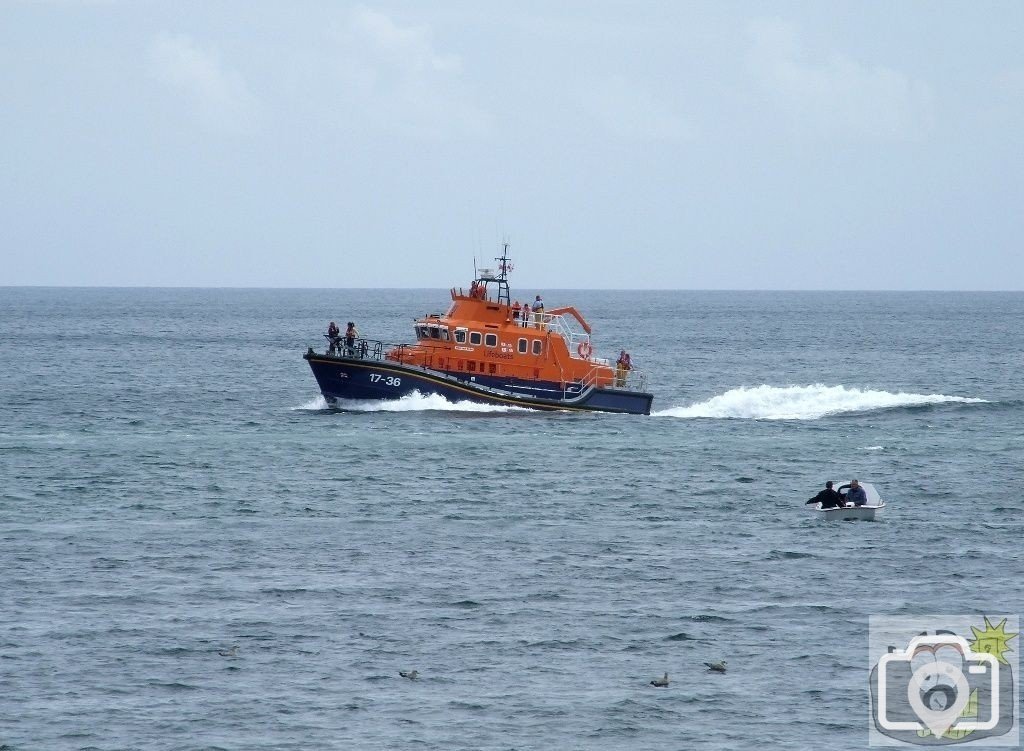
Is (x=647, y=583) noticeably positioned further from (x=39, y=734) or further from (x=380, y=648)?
(x=39, y=734)

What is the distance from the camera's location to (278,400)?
62.4 meters

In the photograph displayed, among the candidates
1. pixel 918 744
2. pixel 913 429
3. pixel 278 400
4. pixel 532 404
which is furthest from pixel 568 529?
pixel 278 400

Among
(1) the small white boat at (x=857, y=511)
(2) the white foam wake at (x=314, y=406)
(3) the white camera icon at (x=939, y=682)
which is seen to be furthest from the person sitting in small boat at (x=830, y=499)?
(2) the white foam wake at (x=314, y=406)

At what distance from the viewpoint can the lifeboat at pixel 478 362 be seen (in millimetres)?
50750

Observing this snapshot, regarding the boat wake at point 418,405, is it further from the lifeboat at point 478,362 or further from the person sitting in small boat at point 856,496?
the person sitting in small boat at point 856,496

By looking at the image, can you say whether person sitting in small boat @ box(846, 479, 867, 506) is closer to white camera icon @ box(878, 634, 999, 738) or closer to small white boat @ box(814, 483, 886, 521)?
small white boat @ box(814, 483, 886, 521)

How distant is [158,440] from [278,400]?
47.6ft

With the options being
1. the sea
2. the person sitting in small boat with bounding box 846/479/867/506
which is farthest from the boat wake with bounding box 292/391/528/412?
the person sitting in small boat with bounding box 846/479/867/506

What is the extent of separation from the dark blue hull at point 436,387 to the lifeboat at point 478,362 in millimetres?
37

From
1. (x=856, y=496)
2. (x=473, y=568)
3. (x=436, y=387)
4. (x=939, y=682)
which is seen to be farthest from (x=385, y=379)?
(x=939, y=682)

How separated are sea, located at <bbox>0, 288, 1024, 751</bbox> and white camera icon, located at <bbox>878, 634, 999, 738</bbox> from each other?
0.57 m

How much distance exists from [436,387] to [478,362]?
6.18 feet

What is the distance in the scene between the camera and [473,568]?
96.8ft

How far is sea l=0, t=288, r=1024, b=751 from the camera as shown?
21609 millimetres
